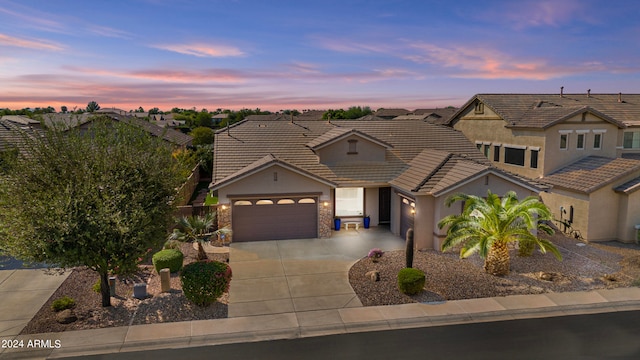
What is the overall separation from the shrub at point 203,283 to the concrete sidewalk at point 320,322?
96 centimetres

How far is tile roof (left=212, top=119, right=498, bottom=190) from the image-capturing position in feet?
79.9

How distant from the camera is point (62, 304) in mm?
14047

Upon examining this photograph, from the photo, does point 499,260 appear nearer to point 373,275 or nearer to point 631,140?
point 373,275

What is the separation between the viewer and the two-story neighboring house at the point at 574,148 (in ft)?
72.8

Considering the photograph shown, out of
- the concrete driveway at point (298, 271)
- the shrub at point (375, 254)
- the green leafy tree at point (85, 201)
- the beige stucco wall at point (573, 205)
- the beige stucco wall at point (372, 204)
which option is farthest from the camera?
the beige stucco wall at point (372, 204)

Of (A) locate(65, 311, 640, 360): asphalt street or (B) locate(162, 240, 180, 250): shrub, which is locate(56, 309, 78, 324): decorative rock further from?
(B) locate(162, 240, 180, 250): shrub

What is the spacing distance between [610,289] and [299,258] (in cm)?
1217

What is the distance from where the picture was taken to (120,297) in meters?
15.3

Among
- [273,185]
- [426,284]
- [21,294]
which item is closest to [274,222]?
[273,185]

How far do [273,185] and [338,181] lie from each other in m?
3.71

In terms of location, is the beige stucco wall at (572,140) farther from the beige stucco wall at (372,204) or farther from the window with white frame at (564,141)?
the beige stucco wall at (372,204)

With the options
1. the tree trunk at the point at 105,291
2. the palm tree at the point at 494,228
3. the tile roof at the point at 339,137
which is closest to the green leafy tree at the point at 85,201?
the tree trunk at the point at 105,291

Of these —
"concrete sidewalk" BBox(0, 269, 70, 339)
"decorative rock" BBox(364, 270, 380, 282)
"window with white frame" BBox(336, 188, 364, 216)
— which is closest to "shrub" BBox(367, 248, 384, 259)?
"decorative rock" BBox(364, 270, 380, 282)

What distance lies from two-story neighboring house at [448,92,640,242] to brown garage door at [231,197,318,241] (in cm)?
1399
